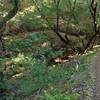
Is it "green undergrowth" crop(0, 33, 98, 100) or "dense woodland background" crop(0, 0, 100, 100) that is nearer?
"green undergrowth" crop(0, 33, 98, 100)

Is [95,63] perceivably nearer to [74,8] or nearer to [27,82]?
[27,82]

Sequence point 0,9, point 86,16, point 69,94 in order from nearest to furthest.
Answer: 1. point 69,94
2. point 0,9
3. point 86,16

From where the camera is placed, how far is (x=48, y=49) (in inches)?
512

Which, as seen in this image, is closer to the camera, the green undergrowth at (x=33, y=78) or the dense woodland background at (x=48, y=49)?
the green undergrowth at (x=33, y=78)

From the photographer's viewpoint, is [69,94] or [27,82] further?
[27,82]

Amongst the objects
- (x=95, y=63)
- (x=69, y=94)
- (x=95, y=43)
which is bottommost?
(x=95, y=43)

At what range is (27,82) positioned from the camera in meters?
10.3

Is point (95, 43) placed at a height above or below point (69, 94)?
below

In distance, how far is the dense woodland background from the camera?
33.4 feet

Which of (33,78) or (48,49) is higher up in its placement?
(33,78)

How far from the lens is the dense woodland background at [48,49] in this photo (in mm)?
10172

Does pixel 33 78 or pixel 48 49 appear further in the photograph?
pixel 48 49

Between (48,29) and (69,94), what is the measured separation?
28.9 ft

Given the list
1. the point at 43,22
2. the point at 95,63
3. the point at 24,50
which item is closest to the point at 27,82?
the point at 24,50
